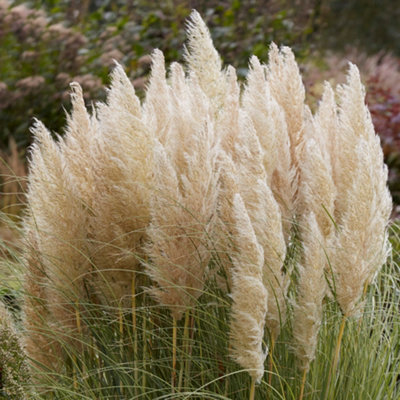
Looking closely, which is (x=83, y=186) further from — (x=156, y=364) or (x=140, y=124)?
(x=156, y=364)

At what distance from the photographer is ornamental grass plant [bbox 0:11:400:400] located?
1822 mm

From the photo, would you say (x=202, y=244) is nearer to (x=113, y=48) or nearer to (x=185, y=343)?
(x=185, y=343)

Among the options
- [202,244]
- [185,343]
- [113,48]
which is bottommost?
[185,343]

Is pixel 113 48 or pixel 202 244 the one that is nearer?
pixel 202 244

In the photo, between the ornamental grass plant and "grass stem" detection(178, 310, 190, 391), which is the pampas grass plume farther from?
"grass stem" detection(178, 310, 190, 391)

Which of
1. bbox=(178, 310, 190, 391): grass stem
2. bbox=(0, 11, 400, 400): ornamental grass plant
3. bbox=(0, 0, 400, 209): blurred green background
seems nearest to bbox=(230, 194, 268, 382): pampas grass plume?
bbox=(0, 11, 400, 400): ornamental grass plant

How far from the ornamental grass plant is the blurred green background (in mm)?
3204

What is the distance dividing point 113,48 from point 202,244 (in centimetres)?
571

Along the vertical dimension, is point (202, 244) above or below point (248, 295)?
above

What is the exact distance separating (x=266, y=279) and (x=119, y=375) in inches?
21.7

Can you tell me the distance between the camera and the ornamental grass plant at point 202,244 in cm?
182

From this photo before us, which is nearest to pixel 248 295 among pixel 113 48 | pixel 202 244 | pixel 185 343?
pixel 202 244

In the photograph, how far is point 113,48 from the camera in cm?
729

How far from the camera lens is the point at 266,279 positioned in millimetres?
1814
